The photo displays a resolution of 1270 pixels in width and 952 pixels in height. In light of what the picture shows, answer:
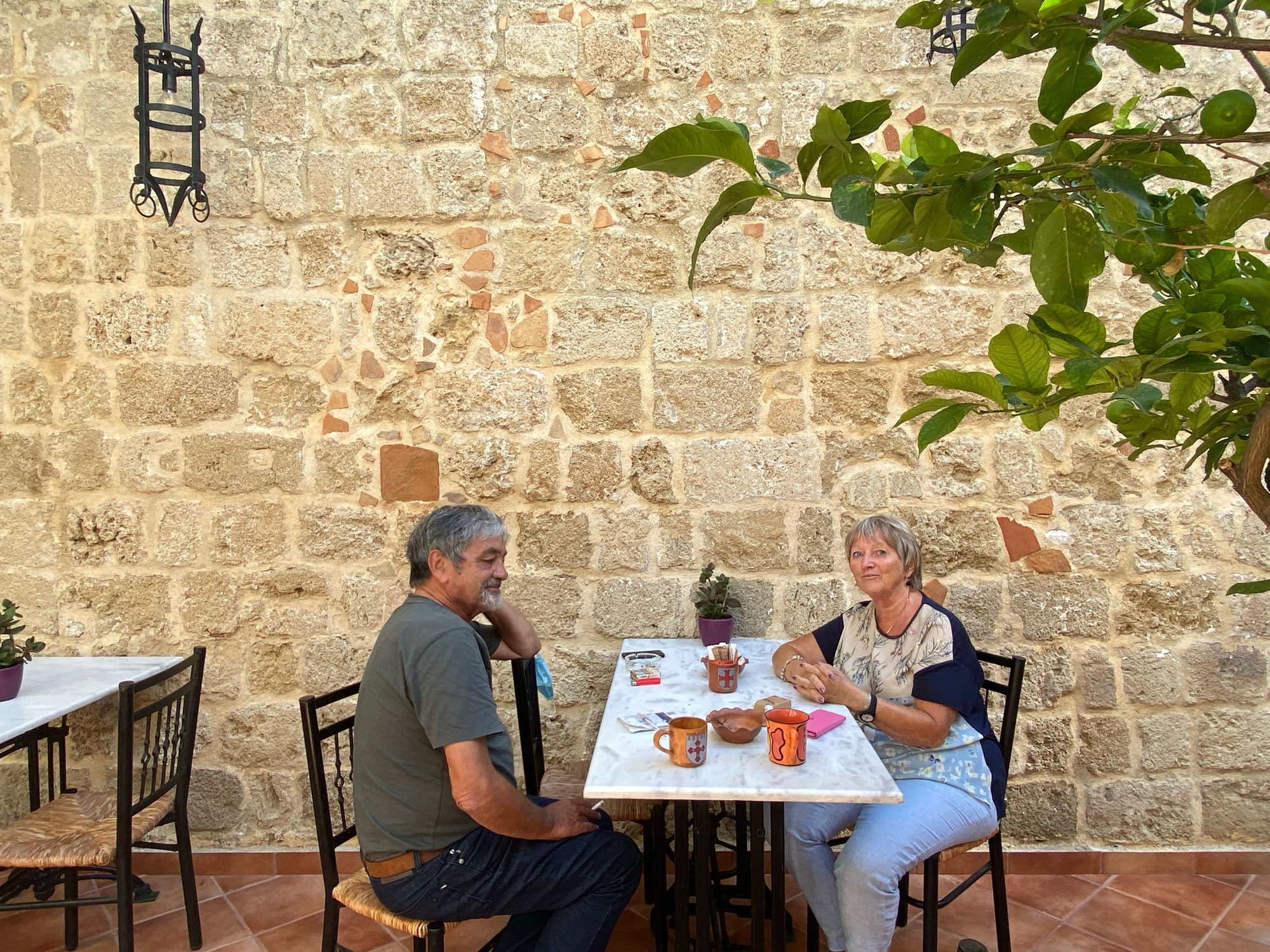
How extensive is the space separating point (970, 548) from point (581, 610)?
1278mm

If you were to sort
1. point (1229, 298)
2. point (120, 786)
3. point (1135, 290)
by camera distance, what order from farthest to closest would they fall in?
point (1135, 290) → point (120, 786) → point (1229, 298)

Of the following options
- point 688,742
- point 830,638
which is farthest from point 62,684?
point 830,638

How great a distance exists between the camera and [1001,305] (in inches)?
122

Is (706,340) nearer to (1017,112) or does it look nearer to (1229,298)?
(1017,112)

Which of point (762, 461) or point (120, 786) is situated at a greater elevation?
point (762, 461)

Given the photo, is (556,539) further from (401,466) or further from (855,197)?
(855,197)

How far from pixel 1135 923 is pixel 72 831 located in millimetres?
2975

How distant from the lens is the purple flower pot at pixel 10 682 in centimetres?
259

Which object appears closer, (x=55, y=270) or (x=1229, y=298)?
(x=1229, y=298)

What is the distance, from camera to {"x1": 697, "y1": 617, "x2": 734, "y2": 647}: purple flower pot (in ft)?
9.57

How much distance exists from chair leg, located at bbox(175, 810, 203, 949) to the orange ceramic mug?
5.81ft

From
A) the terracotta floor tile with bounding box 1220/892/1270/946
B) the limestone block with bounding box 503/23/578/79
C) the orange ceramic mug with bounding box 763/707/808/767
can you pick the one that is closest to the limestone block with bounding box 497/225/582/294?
the limestone block with bounding box 503/23/578/79

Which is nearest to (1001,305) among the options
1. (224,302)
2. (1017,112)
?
(1017,112)

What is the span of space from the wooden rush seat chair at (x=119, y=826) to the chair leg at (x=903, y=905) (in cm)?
198
